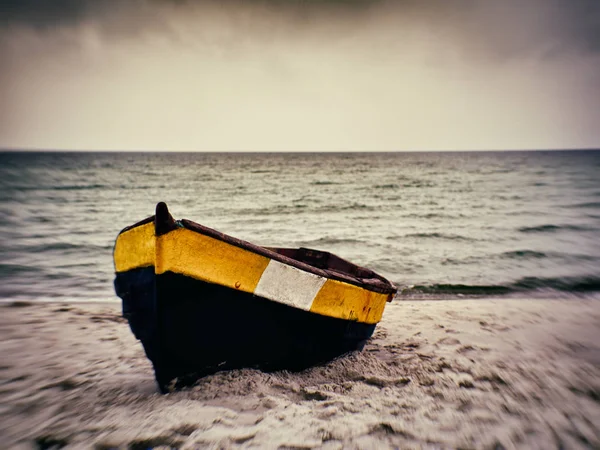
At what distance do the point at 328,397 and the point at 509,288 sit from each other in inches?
207

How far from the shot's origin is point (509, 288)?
6.35 metres

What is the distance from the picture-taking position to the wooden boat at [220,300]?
203cm

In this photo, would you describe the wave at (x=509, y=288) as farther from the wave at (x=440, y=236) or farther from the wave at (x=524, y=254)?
the wave at (x=440, y=236)

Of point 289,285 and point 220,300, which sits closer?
point 220,300

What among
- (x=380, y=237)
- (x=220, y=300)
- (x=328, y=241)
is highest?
(x=220, y=300)

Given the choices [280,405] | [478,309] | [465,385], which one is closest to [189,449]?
[280,405]

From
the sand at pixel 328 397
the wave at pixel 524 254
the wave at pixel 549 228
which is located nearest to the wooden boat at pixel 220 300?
the sand at pixel 328 397

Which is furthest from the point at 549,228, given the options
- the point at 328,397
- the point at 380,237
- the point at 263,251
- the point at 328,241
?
the point at 263,251

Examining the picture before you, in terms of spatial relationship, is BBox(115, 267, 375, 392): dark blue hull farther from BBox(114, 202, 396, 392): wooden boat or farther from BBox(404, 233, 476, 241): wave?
BBox(404, 233, 476, 241): wave

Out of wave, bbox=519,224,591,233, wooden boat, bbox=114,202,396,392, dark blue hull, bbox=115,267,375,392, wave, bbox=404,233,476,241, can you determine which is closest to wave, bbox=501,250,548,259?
wave, bbox=404,233,476,241

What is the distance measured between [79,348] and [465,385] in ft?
11.9

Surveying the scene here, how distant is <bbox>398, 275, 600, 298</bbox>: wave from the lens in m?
6.13

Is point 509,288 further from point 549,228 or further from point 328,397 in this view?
point 549,228

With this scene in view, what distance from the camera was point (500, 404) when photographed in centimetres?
257
